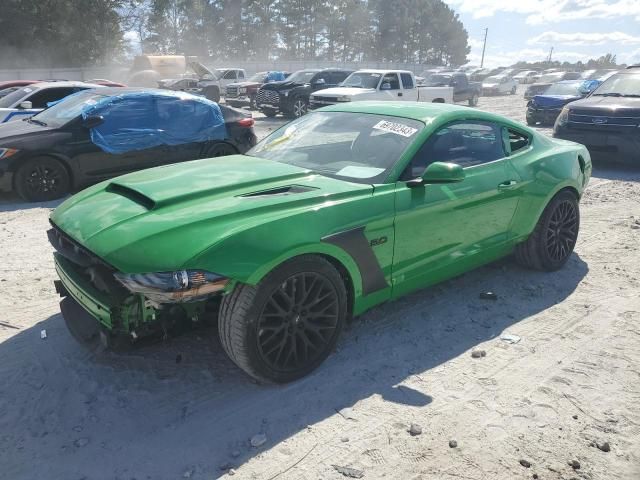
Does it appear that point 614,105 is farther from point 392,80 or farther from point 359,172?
point 392,80

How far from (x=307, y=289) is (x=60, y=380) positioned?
1.61 meters

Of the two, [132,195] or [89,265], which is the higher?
[132,195]

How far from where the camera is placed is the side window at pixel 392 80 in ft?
54.2

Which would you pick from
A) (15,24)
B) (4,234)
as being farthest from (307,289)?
(15,24)

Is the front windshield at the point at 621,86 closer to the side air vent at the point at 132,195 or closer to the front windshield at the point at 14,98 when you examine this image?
the side air vent at the point at 132,195

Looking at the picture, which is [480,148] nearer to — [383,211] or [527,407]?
[383,211]

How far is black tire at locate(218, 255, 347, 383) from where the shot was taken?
2.92 metres

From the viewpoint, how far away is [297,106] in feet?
62.7

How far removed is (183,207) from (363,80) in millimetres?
14545

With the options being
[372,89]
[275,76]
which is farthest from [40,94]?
[275,76]

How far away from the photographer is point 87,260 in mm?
3025

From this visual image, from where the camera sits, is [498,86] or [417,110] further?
[498,86]

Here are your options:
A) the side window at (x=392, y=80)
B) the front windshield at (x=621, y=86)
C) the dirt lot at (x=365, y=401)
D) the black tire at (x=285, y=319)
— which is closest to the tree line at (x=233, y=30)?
the side window at (x=392, y=80)

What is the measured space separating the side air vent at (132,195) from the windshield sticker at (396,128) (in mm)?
1762
